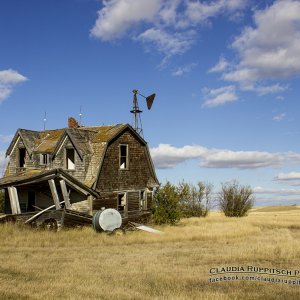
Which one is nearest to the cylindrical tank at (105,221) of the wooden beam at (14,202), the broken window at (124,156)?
the wooden beam at (14,202)

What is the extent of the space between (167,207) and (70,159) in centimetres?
714

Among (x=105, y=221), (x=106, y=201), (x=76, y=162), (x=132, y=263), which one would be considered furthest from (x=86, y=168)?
(x=132, y=263)

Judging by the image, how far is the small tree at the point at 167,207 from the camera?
30297 millimetres

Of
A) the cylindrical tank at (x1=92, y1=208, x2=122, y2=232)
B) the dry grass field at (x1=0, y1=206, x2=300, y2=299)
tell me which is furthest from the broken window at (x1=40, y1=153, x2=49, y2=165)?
the dry grass field at (x1=0, y1=206, x2=300, y2=299)

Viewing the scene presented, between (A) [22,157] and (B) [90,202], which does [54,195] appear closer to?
(B) [90,202]

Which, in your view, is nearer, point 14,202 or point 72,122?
point 14,202

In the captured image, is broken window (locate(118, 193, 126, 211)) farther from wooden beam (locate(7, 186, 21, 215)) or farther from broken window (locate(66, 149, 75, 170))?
wooden beam (locate(7, 186, 21, 215))

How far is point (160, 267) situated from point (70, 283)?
3.53 m

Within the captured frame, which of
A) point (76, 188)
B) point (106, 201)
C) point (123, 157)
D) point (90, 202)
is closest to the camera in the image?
point (76, 188)

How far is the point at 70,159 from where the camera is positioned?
30.5m

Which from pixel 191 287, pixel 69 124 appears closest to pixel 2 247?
pixel 191 287

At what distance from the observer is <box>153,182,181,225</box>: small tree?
30.3 metres

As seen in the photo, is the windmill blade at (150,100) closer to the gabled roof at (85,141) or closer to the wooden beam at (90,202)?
the gabled roof at (85,141)

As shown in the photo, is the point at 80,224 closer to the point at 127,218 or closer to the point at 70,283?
the point at 127,218
